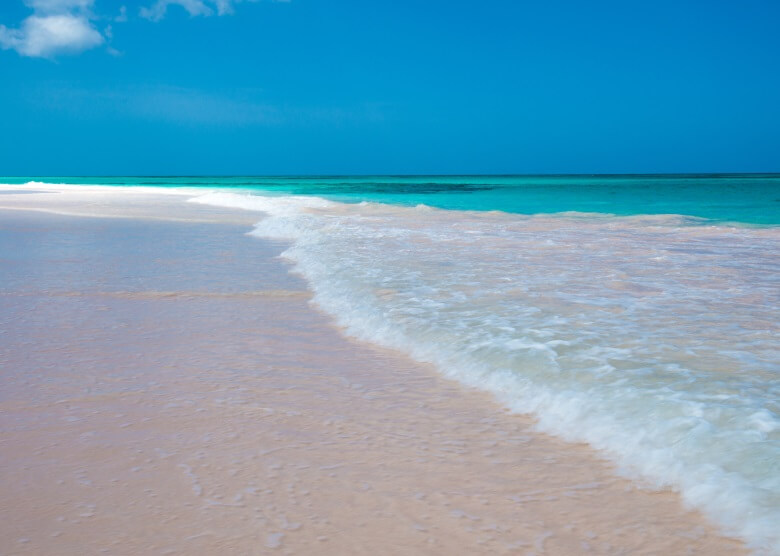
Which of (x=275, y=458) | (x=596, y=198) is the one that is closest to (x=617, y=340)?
(x=275, y=458)

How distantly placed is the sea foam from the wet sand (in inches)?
7.1

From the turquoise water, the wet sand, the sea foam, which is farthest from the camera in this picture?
the turquoise water

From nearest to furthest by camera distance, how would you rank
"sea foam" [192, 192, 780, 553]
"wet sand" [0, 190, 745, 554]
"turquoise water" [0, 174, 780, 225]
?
"wet sand" [0, 190, 745, 554]
"sea foam" [192, 192, 780, 553]
"turquoise water" [0, 174, 780, 225]

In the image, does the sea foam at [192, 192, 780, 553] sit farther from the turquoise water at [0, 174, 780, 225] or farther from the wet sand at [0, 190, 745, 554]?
the turquoise water at [0, 174, 780, 225]

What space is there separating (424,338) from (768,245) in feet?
26.1

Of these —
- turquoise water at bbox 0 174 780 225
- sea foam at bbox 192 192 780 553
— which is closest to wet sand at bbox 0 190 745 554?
sea foam at bbox 192 192 780 553

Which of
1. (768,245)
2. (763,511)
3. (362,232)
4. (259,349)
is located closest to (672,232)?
(768,245)

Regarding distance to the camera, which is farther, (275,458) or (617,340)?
(617,340)

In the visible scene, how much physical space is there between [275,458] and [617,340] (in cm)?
224

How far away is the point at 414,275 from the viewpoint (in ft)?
21.4

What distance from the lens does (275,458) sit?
102 inches

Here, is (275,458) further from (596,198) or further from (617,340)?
(596,198)

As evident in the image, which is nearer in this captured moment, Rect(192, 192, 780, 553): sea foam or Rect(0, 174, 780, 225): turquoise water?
Rect(192, 192, 780, 553): sea foam

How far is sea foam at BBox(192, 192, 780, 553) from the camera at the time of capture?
2.50m
